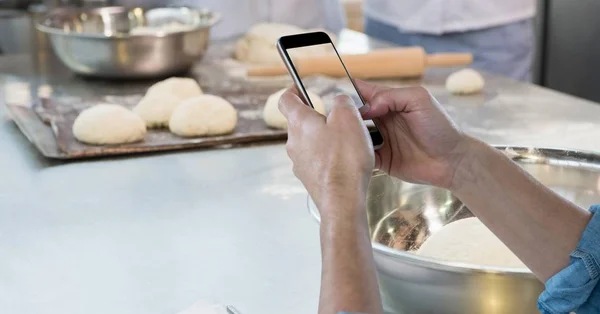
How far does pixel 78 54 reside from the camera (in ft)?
6.57

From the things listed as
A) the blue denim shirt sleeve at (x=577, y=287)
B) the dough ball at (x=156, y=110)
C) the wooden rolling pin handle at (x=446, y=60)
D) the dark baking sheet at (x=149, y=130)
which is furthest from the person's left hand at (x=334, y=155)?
the wooden rolling pin handle at (x=446, y=60)

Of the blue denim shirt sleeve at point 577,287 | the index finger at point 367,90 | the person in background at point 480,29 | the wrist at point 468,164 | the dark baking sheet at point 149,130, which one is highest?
the index finger at point 367,90

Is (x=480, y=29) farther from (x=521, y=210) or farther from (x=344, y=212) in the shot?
(x=344, y=212)

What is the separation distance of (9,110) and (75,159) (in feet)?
1.12

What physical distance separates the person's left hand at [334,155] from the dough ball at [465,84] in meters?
1.15

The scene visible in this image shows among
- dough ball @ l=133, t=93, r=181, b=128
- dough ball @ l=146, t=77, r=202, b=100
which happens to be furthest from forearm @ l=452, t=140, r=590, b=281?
dough ball @ l=146, t=77, r=202, b=100

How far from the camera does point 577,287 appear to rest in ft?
2.60

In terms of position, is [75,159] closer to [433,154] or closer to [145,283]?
[145,283]

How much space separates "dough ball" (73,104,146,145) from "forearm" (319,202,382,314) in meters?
0.86

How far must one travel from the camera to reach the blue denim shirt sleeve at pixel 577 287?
0.78 m

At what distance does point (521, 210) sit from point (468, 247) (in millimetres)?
95

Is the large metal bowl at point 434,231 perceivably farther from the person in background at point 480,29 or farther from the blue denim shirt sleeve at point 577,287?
the person in background at point 480,29

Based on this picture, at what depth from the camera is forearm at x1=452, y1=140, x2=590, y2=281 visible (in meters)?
0.85

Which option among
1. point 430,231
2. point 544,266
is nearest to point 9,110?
point 430,231
